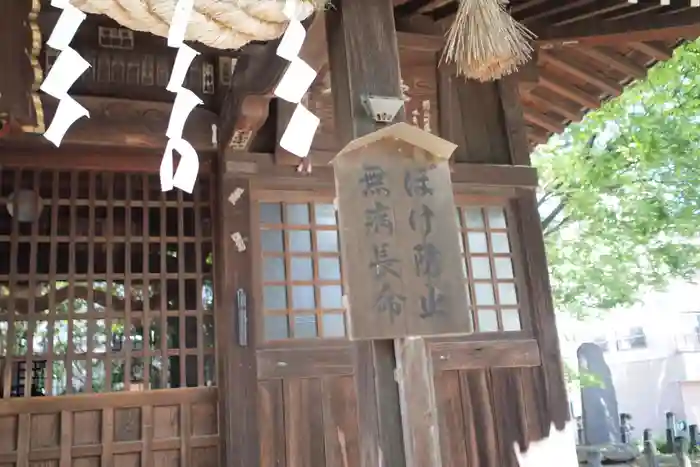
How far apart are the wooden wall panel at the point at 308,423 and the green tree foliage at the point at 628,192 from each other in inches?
229

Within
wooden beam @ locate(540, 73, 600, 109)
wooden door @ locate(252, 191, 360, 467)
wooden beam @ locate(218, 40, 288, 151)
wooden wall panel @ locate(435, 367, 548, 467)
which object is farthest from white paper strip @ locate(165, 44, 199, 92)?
wooden beam @ locate(540, 73, 600, 109)

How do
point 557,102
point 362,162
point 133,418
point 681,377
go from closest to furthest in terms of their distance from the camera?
point 362,162 → point 133,418 → point 557,102 → point 681,377

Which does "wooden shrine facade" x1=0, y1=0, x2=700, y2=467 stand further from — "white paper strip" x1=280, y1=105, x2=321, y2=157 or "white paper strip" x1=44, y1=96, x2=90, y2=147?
"white paper strip" x1=44, y1=96, x2=90, y2=147

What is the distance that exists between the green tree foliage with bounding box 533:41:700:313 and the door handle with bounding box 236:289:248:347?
594cm

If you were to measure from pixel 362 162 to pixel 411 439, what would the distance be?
1.06 m

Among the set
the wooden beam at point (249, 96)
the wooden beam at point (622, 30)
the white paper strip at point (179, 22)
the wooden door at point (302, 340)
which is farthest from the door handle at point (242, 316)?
the wooden beam at point (622, 30)

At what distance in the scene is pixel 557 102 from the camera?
20.3ft

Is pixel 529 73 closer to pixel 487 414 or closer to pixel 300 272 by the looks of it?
pixel 300 272

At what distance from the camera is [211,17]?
98.8 inches

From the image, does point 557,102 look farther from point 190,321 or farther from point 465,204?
point 190,321

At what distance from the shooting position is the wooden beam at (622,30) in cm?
421

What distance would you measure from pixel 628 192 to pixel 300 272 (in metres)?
7.77

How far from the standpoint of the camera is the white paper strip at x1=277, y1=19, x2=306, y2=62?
247 cm

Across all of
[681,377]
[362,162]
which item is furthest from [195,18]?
[681,377]
